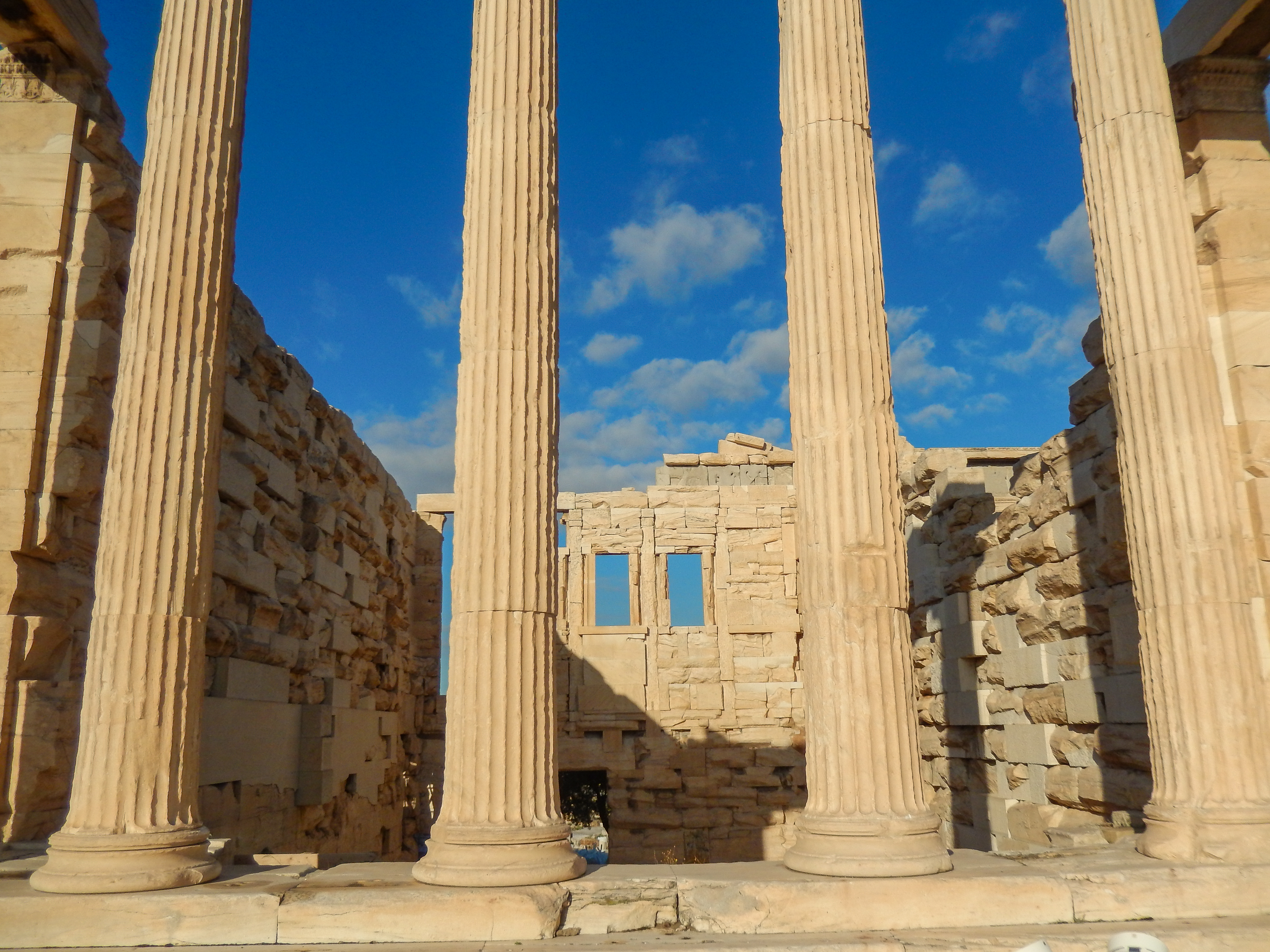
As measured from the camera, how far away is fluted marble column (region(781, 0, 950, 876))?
7730mm

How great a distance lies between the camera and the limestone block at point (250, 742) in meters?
10.4

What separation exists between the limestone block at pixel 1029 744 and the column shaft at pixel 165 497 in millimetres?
9386

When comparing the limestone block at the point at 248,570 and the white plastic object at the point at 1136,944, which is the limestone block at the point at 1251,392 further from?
the limestone block at the point at 248,570

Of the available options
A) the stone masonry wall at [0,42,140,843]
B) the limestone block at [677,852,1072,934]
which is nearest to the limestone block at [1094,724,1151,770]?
the limestone block at [677,852,1072,934]

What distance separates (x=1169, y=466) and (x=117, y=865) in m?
9.19

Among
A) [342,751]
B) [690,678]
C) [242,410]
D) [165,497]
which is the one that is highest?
[242,410]

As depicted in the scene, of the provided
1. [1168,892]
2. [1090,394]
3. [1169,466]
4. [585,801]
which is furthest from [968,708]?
[585,801]

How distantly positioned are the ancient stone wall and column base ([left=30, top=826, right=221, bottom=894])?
554 inches

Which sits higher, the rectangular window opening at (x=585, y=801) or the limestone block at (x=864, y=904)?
the limestone block at (x=864, y=904)

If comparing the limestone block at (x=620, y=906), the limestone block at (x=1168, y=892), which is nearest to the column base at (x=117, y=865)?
the limestone block at (x=620, y=906)

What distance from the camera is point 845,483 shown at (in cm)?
836

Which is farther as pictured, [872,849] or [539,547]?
[539,547]

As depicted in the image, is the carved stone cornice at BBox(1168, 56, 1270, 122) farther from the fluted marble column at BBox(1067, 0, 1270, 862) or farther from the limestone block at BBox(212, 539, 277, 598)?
the limestone block at BBox(212, 539, 277, 598)

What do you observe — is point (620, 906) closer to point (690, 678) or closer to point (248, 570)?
point (248, 570)
